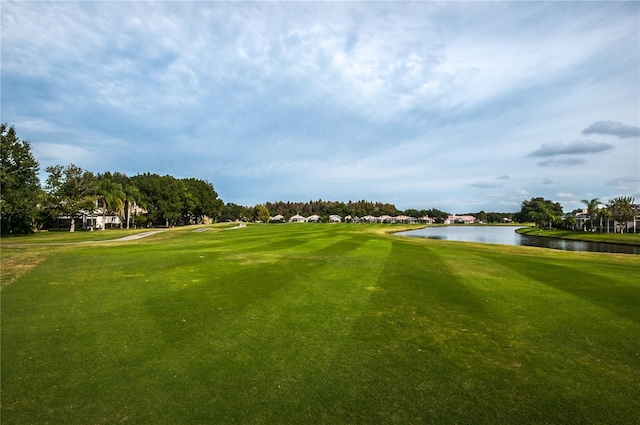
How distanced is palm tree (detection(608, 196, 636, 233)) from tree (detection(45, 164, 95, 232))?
116075 millimetres

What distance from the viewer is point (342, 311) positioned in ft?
32.0

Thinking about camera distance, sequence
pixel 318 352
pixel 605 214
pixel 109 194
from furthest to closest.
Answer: pixel 605 214, pixel 109 194, pixel 318 352

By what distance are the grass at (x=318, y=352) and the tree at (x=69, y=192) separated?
5714 cm

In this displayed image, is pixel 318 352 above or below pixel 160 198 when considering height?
below

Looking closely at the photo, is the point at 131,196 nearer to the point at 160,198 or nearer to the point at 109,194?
the point at 160,198

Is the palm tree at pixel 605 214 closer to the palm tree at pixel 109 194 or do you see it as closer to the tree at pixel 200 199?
the tree at pixel 200 199

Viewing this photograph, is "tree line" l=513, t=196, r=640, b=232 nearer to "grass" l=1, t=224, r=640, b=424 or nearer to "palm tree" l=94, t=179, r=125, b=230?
"grass" l=1, t=224, r=640, b=424

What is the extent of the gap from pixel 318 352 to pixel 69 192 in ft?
240

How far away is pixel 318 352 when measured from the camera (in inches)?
273

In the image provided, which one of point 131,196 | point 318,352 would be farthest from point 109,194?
point 318,352

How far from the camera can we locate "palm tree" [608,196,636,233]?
3209 inches

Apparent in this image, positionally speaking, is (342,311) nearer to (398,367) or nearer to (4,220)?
(398,367)

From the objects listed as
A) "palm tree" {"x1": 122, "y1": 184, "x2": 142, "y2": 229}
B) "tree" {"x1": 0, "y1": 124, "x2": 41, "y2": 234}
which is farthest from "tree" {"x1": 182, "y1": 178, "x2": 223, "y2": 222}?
"tree" {"x1": 0, "y1": 124, "x2": 41, "y2": 234}

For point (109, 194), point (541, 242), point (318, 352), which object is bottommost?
point (541, 242)
